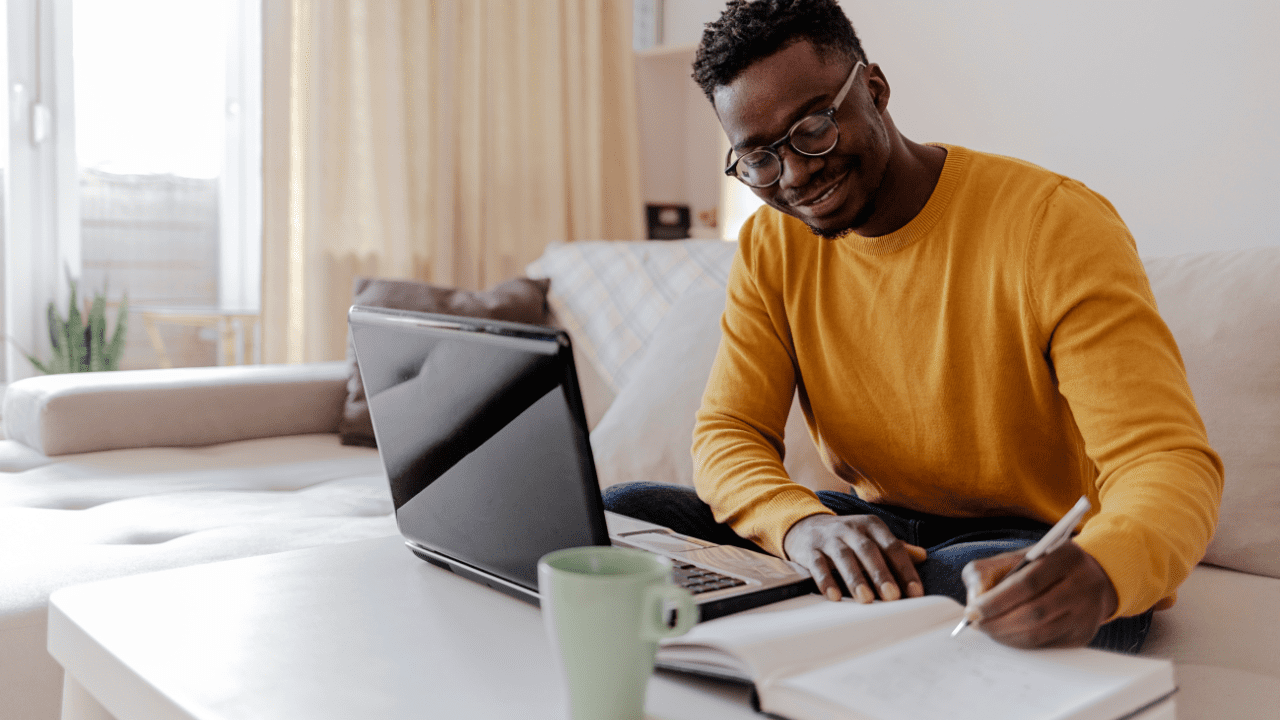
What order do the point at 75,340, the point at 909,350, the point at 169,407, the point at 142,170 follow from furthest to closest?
1. the point at 142,170
2. the point at 75,340
3. the point at 169,407
4. the point at 909,350

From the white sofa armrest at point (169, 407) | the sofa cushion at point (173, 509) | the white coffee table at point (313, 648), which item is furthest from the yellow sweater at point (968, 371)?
the white sofa armrest at point (169, 407)

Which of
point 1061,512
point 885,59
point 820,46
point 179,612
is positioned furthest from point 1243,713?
point 885,59

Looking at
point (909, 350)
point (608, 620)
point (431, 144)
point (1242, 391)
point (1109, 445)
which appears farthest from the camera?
point (431, 144)

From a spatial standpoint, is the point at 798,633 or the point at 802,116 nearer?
the point at 798,633

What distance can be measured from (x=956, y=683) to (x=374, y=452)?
172 cm

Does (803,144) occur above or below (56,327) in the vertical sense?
above

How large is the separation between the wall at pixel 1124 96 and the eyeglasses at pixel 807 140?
126 cm

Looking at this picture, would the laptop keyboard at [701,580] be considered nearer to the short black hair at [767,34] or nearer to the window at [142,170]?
the short black hair at [767,34]

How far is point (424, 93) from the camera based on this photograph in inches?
111

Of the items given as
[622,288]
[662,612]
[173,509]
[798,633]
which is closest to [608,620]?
[662,612]

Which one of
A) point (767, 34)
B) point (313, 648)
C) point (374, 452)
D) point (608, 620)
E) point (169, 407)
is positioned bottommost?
point (374, 452)

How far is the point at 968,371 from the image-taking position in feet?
3.53

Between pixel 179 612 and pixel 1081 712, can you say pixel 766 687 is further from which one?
pixel 179 612

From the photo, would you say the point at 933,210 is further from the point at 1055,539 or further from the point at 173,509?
the point at 173,509
